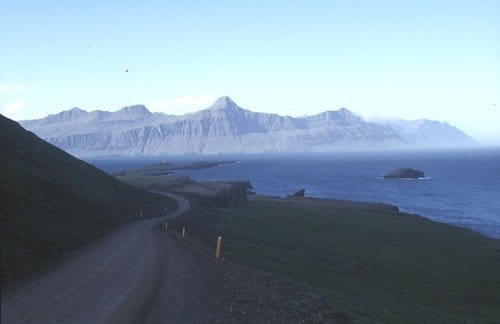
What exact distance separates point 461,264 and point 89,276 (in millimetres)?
39840

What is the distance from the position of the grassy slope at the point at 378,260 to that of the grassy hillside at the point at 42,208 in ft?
37.8

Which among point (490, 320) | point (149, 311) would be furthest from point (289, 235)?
point (149, 311)

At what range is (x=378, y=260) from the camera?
1816 inches

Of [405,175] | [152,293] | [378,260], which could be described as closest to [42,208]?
[152,293]

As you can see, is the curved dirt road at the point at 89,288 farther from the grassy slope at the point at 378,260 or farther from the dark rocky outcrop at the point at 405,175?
the dark rocky outcrop at the point at 405,175

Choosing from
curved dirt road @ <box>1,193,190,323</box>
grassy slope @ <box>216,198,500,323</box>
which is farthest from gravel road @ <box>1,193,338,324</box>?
grassy slope @ <box>216,198,500,323</box>

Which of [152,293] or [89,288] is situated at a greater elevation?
[89,288]

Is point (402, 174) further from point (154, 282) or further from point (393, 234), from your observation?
point (154, 282)

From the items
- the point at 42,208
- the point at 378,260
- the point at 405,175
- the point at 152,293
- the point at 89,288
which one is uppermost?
the point at 42,208

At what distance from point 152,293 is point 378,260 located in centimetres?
3237

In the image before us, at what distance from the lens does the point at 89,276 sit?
2086 cm

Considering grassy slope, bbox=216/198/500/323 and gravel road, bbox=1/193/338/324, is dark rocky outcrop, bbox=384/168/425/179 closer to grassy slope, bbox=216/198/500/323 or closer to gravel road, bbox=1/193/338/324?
grassy slope, bbox=216/198/500/323

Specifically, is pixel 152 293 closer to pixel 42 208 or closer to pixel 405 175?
pixel 42 208

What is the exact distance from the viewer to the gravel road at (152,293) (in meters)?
16.2
